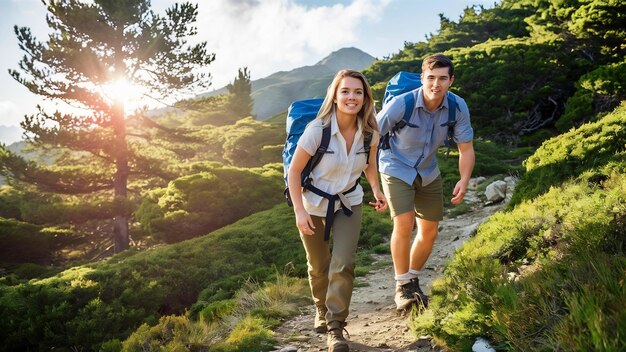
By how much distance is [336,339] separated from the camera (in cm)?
327

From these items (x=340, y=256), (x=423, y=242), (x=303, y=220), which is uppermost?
(x=303, y=220)

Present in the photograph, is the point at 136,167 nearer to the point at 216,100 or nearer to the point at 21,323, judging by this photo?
the point at 216,100

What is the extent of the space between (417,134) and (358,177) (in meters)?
0.78

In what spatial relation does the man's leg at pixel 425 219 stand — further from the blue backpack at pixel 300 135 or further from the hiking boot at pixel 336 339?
the hiking boot at pixel 336 339

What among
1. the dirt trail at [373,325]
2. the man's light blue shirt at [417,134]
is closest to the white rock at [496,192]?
the dirt trail at [373,325]

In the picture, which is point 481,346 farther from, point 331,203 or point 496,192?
point 496,192

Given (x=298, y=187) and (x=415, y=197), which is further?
(x=415, y=197)

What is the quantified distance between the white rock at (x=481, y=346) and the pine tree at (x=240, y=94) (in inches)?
1960

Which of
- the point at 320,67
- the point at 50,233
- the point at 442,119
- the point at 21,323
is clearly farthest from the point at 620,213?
the point at 320,67

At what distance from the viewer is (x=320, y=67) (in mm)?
182625

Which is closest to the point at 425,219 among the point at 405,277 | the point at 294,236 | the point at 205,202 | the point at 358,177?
the point at 405,277

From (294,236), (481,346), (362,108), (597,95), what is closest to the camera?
(481,346)

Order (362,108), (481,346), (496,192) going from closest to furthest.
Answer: (481,346), (362,108), (496,192)

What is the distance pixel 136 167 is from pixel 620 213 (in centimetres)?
1979
